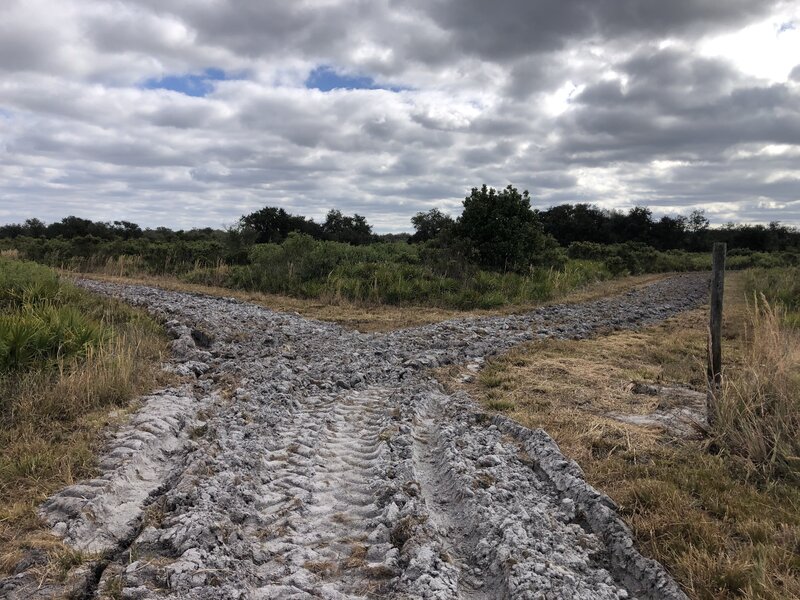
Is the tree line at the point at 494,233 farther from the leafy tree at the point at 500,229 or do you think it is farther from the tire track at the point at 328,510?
the tire track at the point at 328,510

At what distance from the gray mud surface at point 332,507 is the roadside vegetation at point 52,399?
8.8 inches

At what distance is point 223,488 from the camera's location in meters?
4.30

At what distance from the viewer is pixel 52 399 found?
18.7 feet

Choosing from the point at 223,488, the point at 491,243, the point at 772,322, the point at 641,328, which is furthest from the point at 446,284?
the point at 223,488

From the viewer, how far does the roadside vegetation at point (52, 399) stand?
3.86 metres

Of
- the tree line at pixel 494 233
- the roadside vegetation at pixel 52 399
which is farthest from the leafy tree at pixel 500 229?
the roadside vegetation at pixel 52 399

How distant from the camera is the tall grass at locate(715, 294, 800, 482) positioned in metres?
4.76

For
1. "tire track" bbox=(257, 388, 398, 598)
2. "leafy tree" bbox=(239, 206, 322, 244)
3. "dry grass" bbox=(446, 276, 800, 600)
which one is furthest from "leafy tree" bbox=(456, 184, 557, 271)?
"leafy tree" bbox=(239, 206, 322, 244)

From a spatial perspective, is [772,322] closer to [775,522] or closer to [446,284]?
[775,522]

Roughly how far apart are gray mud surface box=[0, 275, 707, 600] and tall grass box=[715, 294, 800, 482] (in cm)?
169

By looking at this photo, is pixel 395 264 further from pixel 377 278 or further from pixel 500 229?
pixel 500 229

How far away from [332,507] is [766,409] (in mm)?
4292

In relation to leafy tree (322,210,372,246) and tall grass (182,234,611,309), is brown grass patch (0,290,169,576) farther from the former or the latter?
leafy tree (322,210,372,246)

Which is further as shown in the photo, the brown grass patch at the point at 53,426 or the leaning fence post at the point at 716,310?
the leaning fence post at the point at 716,310
